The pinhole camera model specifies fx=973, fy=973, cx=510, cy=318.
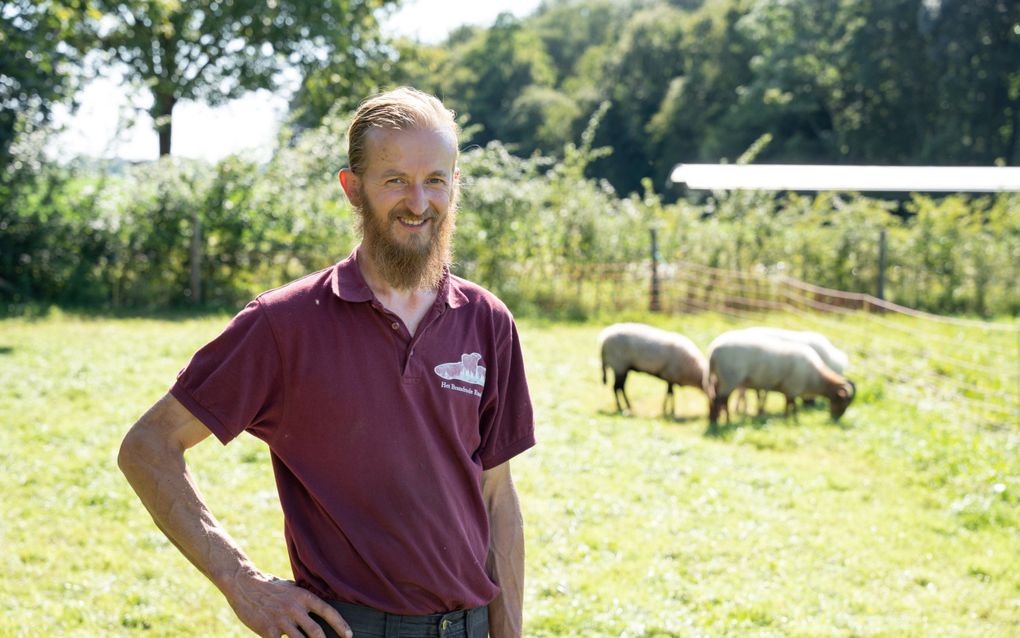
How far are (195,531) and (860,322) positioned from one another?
15623mm

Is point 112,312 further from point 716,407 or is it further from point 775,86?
point 775,86

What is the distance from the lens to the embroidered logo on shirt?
2156 millimetres

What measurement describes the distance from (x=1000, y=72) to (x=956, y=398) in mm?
32048

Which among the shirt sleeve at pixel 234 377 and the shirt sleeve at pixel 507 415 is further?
the shirt sleeve at pixel 507 415

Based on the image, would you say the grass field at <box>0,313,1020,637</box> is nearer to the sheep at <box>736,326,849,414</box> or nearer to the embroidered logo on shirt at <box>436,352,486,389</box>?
the sheep at <box>736,326,849,414</box>

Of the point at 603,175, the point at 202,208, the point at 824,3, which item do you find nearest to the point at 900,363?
the point at 202,208

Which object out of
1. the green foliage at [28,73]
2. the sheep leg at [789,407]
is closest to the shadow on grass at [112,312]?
the green foliage at [28,73]

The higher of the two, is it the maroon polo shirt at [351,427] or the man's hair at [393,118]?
the man's hair at [393,118]

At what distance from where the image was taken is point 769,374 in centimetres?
1055

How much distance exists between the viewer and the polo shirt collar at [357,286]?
2102mm

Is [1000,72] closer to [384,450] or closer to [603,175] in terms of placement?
[603,175]

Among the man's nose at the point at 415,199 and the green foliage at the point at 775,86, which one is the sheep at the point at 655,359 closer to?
the man's nose at the point at 415,199

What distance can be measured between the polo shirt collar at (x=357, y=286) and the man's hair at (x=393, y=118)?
0.21 m

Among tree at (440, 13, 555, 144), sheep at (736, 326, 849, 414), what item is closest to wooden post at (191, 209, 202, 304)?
sheep at (736, 326, 849, 414)
